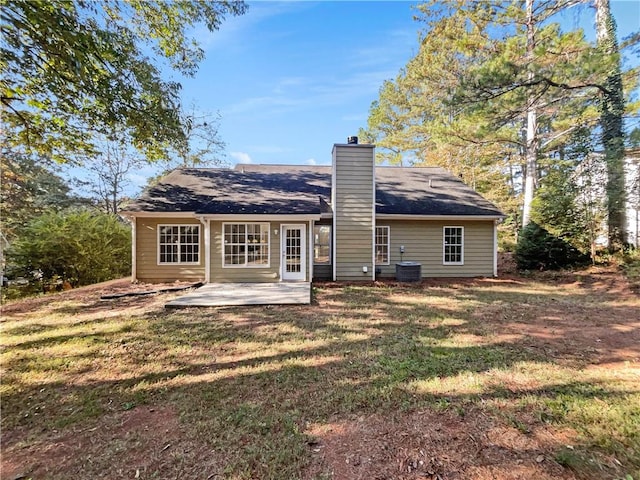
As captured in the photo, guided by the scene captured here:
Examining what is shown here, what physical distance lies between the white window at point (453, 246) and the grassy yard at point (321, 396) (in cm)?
538

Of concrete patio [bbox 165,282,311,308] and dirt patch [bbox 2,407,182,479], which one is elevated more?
concrete patio [bbox 165,282,311,308]

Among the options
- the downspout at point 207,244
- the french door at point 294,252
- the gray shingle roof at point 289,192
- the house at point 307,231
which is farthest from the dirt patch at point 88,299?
the french door at point 294,252

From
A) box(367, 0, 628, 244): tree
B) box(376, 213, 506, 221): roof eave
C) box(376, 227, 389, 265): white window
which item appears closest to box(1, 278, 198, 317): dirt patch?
box(376, 227, 389, 265): white window

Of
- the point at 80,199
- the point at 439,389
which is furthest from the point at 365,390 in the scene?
the point at 80,199

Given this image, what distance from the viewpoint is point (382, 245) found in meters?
11.2

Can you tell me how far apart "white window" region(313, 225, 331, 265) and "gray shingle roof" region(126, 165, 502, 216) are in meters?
0.76

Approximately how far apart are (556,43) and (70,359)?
14433mm

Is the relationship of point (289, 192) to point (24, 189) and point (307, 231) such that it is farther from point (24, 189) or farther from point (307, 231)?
point (24, 189)

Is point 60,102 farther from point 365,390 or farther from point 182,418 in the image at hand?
point 365,390

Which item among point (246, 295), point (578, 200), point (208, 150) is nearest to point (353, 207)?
point (246, 295)

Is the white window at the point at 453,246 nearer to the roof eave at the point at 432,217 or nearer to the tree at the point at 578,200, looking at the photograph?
the roof eave at the point at 432,217

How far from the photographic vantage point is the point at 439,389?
10.4 feet

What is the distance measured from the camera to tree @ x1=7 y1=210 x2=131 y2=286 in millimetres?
10484

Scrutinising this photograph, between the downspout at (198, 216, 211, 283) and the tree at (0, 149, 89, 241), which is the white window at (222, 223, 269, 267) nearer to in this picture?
the downspout at (198, 216, 211, 283)
